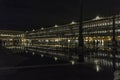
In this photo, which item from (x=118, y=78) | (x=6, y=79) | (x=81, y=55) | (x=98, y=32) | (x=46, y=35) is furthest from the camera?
(x=46, y=35)

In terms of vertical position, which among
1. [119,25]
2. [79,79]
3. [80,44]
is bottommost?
[79,79]

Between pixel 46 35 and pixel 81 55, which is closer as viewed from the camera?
pixel 81 55

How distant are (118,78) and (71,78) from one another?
2559mm

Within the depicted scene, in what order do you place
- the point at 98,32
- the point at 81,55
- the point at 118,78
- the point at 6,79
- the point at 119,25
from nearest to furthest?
the point at 118,78 → the point at 6,79 → the point at 81,55 → the point at 119,25 → the point at 98,32

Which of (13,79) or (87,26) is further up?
(87,26)

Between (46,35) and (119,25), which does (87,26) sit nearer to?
(119,25)

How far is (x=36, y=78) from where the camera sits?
13.1 meters

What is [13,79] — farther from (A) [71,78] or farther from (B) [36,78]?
(A) [71,78]

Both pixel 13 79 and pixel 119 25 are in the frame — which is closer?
pixel 13 79

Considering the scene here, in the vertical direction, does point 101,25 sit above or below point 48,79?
above

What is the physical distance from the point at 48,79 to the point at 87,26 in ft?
381

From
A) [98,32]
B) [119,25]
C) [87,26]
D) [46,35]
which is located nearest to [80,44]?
[119,25]

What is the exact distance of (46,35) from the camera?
181375 mm

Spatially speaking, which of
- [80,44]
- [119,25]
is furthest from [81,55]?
[119,25]
